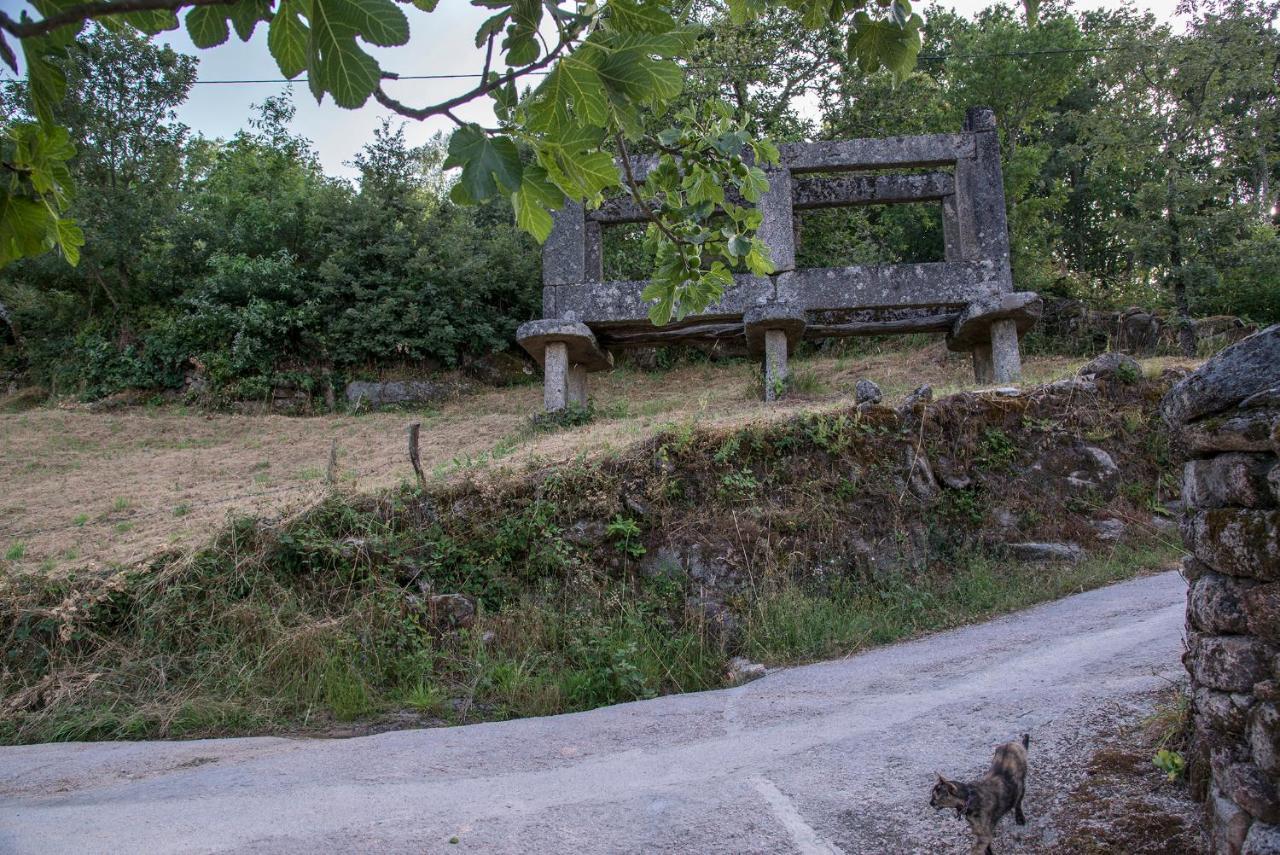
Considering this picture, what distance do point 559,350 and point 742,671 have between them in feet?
21.1

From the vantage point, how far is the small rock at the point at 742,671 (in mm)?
5895

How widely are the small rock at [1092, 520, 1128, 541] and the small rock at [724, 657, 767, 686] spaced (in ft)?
11.4

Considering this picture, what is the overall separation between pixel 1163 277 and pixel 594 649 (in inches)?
612

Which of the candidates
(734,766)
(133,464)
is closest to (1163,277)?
(734,766)

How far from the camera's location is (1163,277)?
55.6ft

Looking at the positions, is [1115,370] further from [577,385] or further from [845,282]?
[577,385]

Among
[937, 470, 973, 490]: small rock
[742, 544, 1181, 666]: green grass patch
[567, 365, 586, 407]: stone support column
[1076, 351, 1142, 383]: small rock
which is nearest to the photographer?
[742, 544, 1181, 666]: green grass patch

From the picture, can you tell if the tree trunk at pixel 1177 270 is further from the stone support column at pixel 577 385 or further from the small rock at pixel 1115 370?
the stone support column at pixel 577 385

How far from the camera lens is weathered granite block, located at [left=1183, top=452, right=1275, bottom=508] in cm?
281

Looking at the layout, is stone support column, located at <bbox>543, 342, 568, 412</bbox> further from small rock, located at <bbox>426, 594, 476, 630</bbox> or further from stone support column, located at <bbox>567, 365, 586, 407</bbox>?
small rock, located at <bbox>426, 594, 476, 630</bbox>

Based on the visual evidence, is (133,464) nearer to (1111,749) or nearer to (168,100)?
(168,100)

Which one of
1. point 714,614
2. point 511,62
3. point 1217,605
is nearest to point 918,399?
point 714,614

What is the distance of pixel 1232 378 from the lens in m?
2.94

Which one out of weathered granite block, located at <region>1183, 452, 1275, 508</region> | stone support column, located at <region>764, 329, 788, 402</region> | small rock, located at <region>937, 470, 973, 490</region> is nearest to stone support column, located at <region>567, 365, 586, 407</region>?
stone support column, located at <region>764, 329, 788, 402</region>
